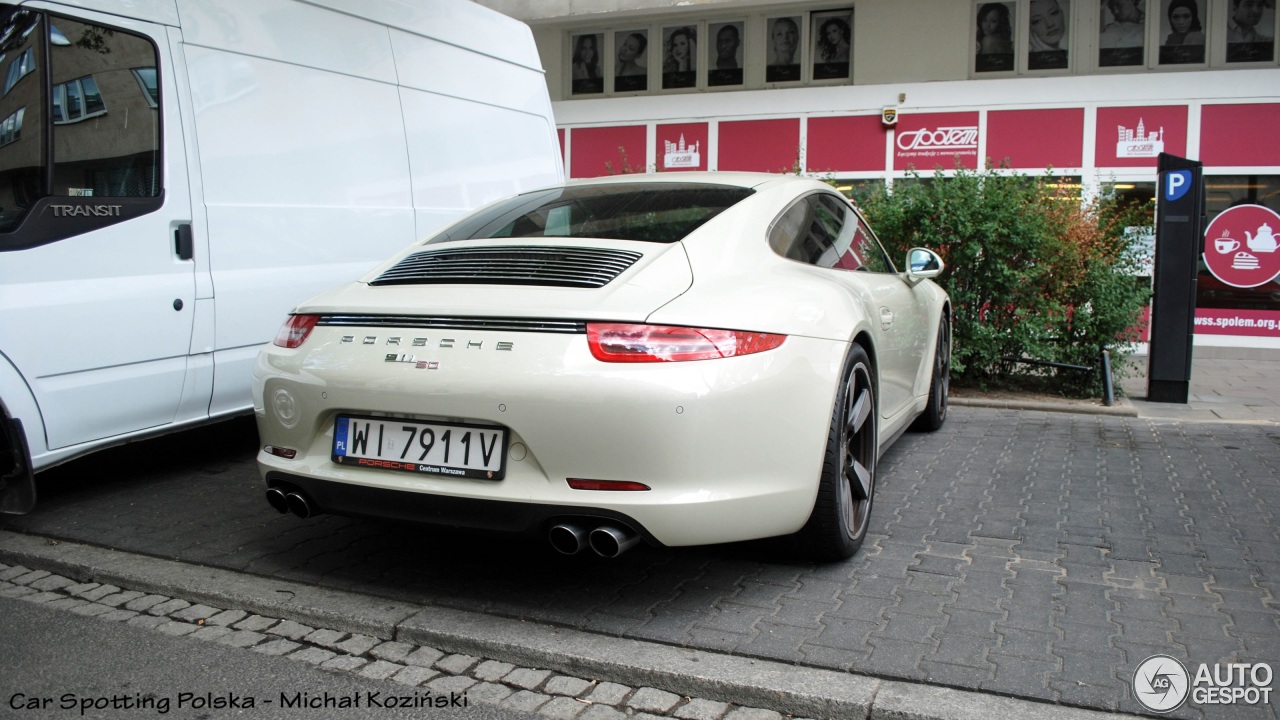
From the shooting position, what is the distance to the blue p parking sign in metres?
7.64

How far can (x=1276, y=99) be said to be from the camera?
1159cm

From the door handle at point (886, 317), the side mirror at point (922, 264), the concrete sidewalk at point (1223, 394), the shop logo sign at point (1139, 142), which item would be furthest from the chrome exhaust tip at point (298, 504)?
the shop logo sign at point (1139, 142)

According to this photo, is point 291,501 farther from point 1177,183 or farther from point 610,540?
point 1177,183

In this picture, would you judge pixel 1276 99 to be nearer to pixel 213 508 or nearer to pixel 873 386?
pixel 873 386

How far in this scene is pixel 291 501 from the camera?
3480 millimetres

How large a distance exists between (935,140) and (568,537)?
11.1 meters

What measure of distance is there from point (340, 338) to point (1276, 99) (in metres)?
11.9

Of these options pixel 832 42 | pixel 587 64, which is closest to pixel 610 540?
pixel 832 42

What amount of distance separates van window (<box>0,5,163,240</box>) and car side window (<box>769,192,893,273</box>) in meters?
2.83

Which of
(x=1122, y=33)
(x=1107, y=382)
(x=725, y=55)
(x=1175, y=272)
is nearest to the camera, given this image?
(x=1107, y=382)

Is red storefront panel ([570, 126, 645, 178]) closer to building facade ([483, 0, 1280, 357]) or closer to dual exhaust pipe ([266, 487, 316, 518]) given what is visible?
building facade ([483, 0, 1280, 357])

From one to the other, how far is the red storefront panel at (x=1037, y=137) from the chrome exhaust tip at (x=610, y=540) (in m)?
10.5

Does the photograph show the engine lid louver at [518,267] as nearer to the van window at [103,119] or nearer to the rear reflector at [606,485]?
the rear reflector at [606,485]

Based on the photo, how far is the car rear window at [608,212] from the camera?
3744mm
